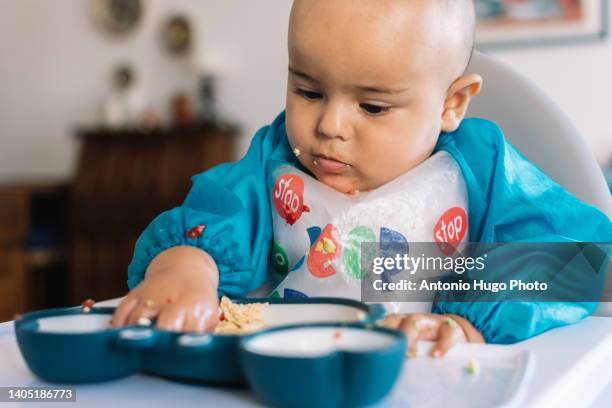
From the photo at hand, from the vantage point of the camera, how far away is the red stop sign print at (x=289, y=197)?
92 centimetres

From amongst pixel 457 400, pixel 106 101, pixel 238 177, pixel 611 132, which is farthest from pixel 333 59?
pixel 106 101

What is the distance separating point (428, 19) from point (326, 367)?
0.52 meters

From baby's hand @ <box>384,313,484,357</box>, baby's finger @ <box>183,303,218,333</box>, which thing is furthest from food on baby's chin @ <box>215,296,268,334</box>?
baby's hand @ <box>384,313,484,357</box>

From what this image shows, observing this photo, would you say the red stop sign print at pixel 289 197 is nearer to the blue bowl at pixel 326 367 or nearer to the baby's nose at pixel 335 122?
the baby's nose at pixel 335 122

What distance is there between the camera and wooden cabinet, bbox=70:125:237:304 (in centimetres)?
424

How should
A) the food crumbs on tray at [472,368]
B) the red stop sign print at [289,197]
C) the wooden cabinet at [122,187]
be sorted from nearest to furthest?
the food crumbs on tray at [472,368], the red stop sign print at [289,197], the wooden cabinet at [122,187]

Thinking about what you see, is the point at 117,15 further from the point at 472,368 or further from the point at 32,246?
the point at 472,368

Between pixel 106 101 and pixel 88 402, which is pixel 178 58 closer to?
pixel 106 101

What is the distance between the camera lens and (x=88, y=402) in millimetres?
501

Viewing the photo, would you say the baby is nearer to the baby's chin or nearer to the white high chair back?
the baby's chin

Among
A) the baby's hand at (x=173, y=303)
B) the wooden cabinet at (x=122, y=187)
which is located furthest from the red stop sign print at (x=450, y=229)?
the wooden cabinet at (x=122, y=187)

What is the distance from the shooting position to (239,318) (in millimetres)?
626

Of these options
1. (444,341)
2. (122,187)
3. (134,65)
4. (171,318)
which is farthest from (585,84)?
(171,318)

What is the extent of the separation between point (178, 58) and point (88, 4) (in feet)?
2.44
